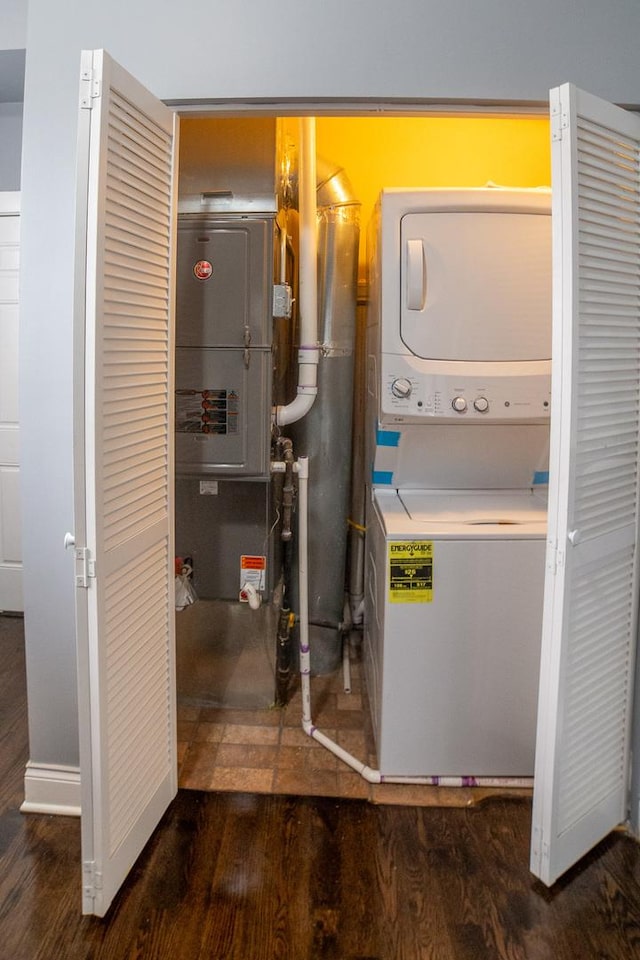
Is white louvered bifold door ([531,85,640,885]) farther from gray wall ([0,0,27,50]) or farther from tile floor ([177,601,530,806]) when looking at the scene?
gray wall ([0,0,27,50])

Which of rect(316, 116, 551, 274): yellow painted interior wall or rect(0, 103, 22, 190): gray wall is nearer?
rect(316, 116, 551, 274): yellow painted interior wall

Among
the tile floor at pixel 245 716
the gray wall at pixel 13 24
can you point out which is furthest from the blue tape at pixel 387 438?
the gray wall at pixel 13 24

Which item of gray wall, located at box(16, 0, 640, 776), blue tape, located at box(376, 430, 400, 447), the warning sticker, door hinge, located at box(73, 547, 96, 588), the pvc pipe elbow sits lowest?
the warning sticker

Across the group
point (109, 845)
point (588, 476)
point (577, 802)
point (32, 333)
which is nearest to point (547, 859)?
point (577, 802)

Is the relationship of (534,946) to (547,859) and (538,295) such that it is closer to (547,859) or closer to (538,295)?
(547,859)

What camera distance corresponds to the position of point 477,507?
232cm

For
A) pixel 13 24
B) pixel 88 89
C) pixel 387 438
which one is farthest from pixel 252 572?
pixel 13 24

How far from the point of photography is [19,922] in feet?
5.21

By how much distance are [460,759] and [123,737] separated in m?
1.12

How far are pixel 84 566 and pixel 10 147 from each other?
268cm

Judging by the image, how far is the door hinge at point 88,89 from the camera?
54.9 inches

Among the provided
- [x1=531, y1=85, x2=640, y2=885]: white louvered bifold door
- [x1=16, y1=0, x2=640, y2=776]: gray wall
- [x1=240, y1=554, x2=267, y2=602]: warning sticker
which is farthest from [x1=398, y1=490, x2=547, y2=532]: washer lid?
[x1=16, y1=0, x2=640, y2=776]: gray wall

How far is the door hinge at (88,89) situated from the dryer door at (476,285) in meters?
1.11

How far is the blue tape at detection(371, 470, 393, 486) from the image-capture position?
98.3 inches
